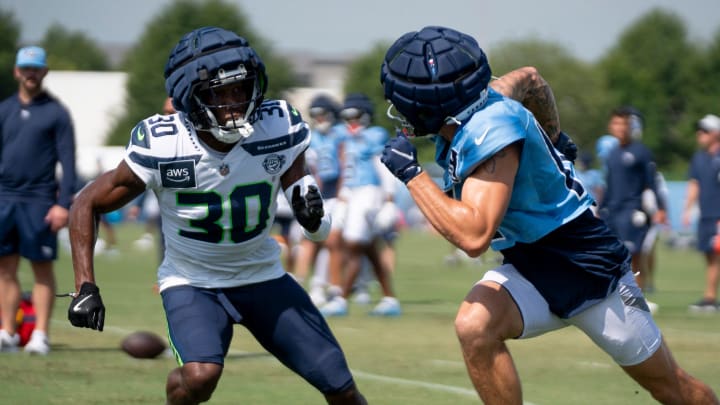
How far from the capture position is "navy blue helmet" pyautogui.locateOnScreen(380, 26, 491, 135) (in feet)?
15.6

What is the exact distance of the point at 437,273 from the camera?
1789 centimetres

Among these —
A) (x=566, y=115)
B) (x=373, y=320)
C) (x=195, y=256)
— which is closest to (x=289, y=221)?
(x=373, y=320)

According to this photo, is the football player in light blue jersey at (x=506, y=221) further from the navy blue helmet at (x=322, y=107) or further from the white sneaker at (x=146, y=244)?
the white sneaker at (x=146, y=244)

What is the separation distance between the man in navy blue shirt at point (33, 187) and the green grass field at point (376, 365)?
16.4 inches

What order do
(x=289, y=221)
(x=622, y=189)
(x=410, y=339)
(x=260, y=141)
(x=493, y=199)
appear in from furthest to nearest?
(x=289, y=221) < (x=622, y=189) < (x=410, y=339) < (x=260, y=141) < (x=493, y=199)

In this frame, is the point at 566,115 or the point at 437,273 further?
the point at 566,115

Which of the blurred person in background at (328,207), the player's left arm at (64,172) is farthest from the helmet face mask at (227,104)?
the blurred person in background at (328,207)

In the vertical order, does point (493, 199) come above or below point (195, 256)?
Answer: above

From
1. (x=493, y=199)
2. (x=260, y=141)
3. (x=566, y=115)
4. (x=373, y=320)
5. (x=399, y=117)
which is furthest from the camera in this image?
(x=566, y=115)

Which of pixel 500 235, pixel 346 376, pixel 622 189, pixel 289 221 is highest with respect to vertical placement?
pixel 500 235

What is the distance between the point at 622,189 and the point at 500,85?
316 inches

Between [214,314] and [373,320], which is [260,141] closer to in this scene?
[214,314]

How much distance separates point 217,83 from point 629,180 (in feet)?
28.3

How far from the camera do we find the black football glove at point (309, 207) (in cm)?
532
